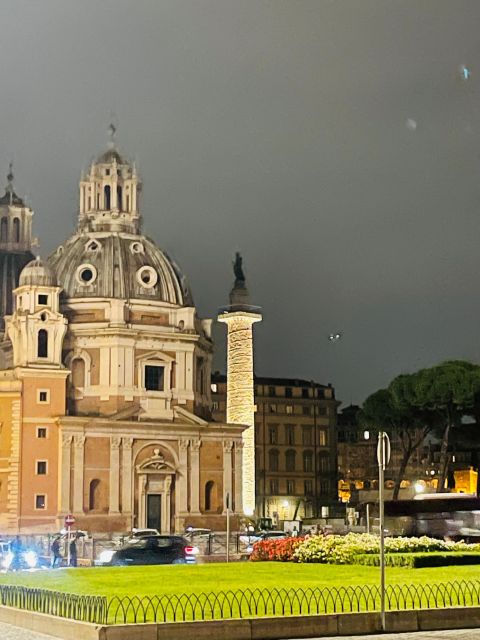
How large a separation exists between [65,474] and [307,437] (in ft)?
141

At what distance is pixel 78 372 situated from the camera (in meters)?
77.1

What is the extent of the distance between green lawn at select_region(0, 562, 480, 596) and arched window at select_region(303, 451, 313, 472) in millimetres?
80209

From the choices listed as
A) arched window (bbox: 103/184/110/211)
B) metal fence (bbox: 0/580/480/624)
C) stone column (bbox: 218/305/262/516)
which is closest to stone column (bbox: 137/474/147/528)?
stone column (bbox: 218/305/262/516)

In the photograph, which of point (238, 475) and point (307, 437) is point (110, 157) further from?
point (307, 437)

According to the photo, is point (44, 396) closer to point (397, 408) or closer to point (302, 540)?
Answer: point (397, 408)

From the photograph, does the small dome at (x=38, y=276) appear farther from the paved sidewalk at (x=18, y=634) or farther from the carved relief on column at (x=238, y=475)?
the paved sidewalk at (x=18, y=634)

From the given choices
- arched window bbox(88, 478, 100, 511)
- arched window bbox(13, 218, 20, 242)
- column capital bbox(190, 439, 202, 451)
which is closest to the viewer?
arched window bbox(88, 478, 100, 511)

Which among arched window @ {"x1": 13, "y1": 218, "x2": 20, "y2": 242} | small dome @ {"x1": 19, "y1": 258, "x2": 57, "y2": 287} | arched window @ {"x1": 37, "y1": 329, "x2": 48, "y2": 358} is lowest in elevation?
arched window @ {"x1": 37, "y1": 329, "x2": 48, "y2": 358}

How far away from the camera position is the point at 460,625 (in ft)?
64.9

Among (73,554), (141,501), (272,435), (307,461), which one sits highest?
(272,435)

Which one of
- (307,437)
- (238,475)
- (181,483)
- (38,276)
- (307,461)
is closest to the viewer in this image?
(38,276)

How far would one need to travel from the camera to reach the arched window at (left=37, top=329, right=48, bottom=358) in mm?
73500

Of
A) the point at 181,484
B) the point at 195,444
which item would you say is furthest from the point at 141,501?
the point at 195,444

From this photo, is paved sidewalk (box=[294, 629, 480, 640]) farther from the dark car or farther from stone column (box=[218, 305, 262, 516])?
stone column (box=[218, 305, 262, 516])
